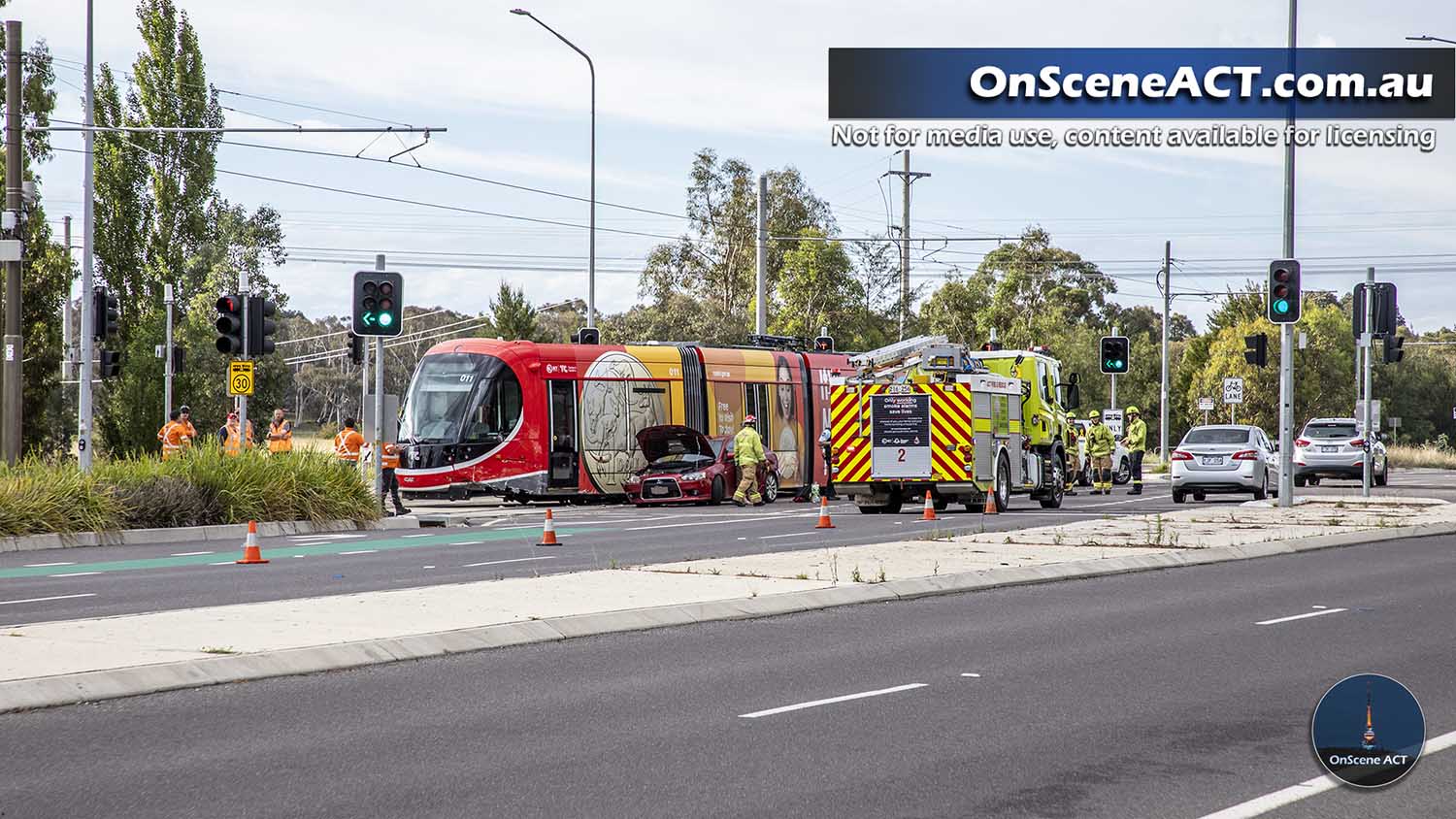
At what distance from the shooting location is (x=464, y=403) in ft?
106

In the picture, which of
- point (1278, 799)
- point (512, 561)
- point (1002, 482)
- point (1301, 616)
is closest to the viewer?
point (1278, 799)

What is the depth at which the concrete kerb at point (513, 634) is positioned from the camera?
Result: 8945mm

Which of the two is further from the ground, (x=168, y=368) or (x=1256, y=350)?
(x=1256, y=350)

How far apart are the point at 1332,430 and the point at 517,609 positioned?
32.4 metres

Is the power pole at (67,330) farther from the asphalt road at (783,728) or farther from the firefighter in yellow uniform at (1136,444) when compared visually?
the asphalt road at (783,728)

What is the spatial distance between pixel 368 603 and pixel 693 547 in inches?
284

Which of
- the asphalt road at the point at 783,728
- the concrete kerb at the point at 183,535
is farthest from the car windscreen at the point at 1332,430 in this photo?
the asphalt road at the point at 783,728

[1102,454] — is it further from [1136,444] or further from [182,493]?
[182,493]

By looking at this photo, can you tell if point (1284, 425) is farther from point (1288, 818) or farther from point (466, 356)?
point (1288, 818)

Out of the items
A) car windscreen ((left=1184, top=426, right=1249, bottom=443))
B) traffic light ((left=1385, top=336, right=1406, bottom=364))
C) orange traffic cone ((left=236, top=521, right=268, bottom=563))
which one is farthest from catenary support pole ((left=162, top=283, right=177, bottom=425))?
traffic light ((left=1385, top=336, right=1406, bottom=364))

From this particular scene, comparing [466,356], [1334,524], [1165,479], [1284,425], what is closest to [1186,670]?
[1334,524]

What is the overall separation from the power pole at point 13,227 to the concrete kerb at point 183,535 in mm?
3799

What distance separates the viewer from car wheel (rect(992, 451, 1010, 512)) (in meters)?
28.7

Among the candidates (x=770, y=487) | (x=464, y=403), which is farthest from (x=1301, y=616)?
(x=464, y=403)
